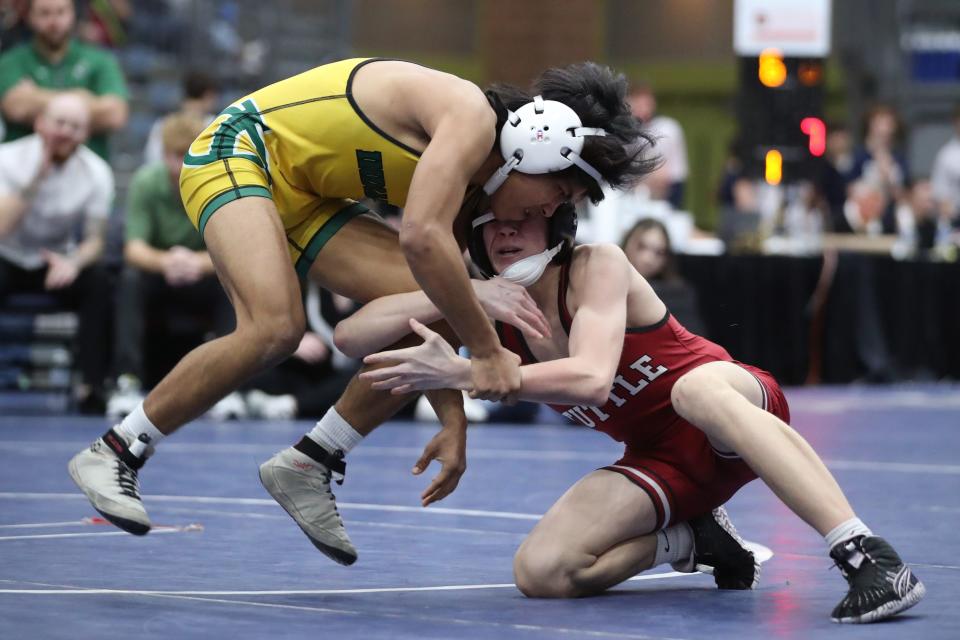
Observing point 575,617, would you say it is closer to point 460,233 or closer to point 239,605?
point 239,605

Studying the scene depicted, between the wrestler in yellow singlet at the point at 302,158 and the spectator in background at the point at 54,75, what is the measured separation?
4.67 meters

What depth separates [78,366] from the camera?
8625 mm

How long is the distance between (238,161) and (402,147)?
437 millimetres

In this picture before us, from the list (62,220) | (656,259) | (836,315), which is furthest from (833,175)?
(62,220)

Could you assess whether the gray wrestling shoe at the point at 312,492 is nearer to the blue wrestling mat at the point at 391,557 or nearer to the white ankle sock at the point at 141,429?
the blue wrestling mat at the point at 391,557

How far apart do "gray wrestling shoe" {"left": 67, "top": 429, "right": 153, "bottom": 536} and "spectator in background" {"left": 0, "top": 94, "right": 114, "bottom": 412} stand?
14.7 feet

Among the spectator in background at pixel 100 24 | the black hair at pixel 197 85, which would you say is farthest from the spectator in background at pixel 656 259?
the spectator in background at pixel 100 24

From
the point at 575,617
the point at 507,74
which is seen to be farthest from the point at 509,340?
the point at 507,74

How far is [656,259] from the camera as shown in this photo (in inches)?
310

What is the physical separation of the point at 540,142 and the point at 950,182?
416 inches

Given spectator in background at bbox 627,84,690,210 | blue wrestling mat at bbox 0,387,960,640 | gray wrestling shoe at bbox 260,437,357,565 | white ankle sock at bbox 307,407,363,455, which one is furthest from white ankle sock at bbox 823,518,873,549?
spectator in background at bbox 627,84,690,210

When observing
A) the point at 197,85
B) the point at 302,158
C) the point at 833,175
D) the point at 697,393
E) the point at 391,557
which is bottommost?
the point at 833,175

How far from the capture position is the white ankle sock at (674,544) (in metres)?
3.90

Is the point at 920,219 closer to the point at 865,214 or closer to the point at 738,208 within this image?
the point at 865,214
